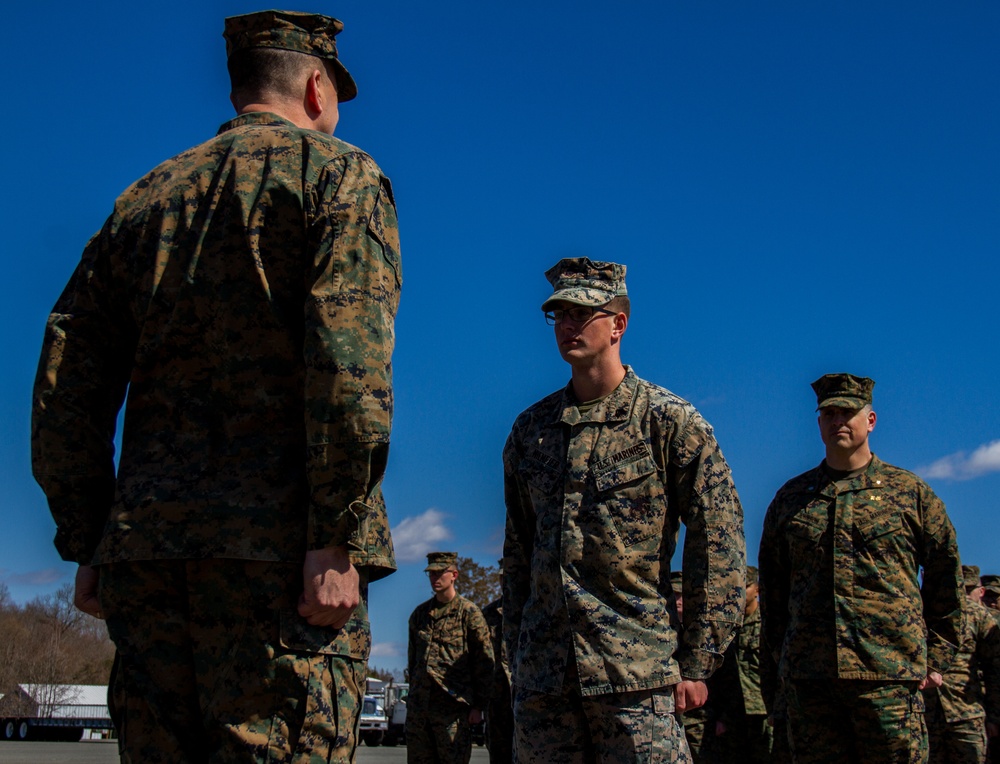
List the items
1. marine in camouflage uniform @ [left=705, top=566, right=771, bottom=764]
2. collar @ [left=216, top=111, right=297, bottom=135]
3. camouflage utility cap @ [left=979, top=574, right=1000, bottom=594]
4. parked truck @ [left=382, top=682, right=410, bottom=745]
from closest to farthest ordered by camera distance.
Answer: collar @ [left=216, top=111, right=297, bottom=135], marine in camouflage uniform @ [left=705, top=566, right=771, bottom=764], camouflage utility cap @ [left=979, top=574, right=1000, bottom=594], parked truck @ [left=382, top=682, right=410, bottom=745]

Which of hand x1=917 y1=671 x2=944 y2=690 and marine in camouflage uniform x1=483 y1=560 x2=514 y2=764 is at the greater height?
hand x1=917 y1=671 x2=944 y2=690

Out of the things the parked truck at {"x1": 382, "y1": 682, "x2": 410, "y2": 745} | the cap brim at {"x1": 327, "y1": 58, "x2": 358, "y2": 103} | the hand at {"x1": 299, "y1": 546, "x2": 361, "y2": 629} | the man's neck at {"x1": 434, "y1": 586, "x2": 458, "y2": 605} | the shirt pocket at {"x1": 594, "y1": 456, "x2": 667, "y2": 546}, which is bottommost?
the parked truck at {"x1": 382, "y1": 682, "x2": 410, "y2": 745}

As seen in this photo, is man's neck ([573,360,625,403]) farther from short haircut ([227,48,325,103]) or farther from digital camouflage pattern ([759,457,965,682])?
digital camouflage pattern ([759,457,965,682])

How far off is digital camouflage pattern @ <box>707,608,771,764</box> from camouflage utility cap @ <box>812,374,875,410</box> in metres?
4.02

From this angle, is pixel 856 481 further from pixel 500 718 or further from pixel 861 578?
pixel 500 718

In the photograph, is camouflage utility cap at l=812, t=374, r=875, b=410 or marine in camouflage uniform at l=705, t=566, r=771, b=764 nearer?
camouflage utility cap at l=812, t=374, r=875, b=410

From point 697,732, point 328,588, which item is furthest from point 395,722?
point 328,588

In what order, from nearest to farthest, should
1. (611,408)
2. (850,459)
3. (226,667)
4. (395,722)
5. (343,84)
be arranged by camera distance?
(226,667) < (343,84) < (611,408) < (850,459) < (395,722)

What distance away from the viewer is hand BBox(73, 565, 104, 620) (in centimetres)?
320

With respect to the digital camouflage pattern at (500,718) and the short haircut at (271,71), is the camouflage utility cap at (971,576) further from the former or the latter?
the short haircut at (271,71)

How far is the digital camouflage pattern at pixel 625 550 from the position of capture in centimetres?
455

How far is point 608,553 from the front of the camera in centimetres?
468

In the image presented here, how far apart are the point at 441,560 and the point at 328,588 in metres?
10.7

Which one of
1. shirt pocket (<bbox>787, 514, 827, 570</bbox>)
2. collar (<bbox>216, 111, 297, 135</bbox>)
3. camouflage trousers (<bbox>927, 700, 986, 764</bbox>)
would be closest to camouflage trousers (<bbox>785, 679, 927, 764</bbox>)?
shirt pocket (<bbox>787, 514, 827, 570</bbox>)
